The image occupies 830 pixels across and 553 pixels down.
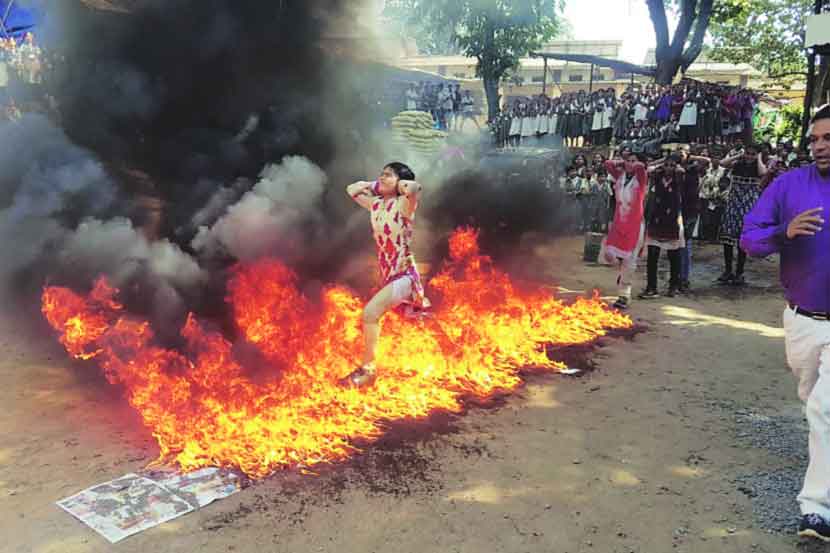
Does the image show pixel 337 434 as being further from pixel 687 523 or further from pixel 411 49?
pixel 411 49

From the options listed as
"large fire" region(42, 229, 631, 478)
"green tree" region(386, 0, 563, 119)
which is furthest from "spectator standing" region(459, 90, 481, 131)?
"large fire" region(42, 229, 631, 478)

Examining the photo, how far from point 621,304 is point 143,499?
6407 mm

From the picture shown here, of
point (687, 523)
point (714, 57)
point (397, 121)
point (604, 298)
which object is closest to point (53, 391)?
point (687, 523)

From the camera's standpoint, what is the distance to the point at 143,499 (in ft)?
12.2

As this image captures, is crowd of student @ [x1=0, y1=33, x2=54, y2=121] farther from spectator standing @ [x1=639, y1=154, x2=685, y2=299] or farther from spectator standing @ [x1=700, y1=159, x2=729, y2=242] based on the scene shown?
spectator standing @ [x1=700, y1=159, x2=729, y2=242]

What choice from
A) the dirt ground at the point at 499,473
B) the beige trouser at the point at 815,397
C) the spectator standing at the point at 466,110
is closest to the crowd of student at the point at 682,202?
the dirt ground at the point at 499,473

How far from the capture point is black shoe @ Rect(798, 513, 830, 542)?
10.9 ft

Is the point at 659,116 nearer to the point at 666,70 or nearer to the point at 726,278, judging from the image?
the point at 666,70

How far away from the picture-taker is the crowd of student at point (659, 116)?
16.3 meters

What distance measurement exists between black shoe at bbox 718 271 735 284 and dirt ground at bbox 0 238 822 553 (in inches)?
155

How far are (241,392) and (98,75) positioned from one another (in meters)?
3.66

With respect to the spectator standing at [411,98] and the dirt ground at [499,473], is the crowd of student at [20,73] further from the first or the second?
the spectator standing at [411,98]

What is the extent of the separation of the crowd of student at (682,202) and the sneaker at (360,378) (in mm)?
4316

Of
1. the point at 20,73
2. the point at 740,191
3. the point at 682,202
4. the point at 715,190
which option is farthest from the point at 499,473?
the point at 740,191
